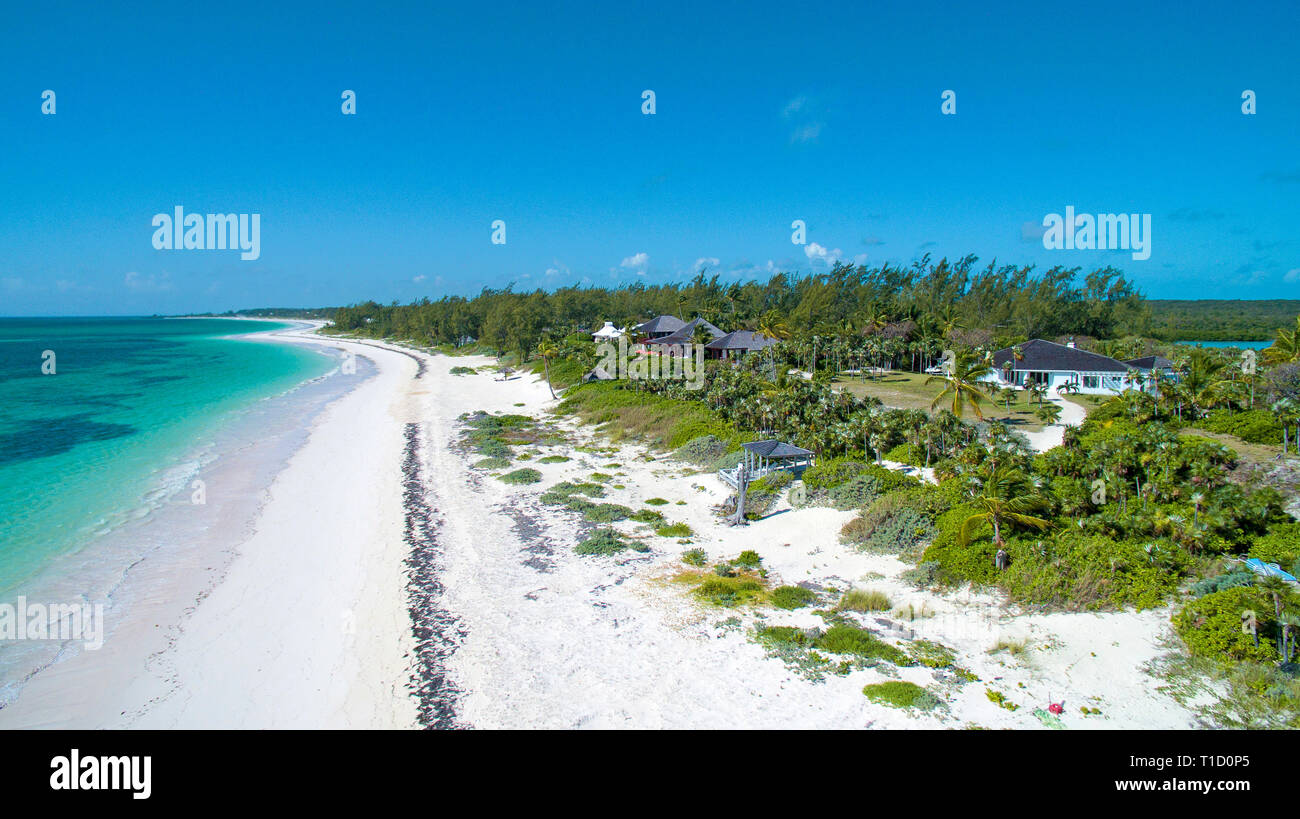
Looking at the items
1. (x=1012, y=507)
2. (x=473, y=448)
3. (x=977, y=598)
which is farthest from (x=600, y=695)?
(x=473, y=448)

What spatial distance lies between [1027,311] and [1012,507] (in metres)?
53.2

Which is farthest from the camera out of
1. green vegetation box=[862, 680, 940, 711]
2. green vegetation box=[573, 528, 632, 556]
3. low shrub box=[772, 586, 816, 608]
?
green vegetation box=[573, 528, 632, 556]

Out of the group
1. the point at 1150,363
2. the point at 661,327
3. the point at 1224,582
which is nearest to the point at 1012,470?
the point at 1224,582

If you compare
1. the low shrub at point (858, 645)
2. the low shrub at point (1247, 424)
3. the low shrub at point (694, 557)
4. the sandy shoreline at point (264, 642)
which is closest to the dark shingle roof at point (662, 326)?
the low shrub at point (1247, 424)

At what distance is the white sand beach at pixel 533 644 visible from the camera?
9.56 meters

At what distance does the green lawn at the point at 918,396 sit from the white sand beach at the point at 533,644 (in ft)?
49.3

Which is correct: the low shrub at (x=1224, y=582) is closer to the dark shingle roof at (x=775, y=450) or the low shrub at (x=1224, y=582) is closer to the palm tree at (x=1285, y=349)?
the dark shingle roof at (x=775, y=450)

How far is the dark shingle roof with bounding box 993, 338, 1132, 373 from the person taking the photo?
113 feet

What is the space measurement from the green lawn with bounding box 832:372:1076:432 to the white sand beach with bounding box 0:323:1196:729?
592 inches

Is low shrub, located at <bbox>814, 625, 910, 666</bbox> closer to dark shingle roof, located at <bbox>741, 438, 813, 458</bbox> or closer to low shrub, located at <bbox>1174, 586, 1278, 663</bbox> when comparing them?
low shrub, located at <bbox>1174, 586, 1278, 663</bbox>

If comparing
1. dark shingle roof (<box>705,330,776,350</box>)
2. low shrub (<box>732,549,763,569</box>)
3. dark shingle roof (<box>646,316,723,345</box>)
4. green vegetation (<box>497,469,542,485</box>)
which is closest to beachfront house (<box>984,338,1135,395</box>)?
dark shingle roof (<box>705,330,776,350</box>)

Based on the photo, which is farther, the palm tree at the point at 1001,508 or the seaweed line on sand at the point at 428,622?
the palm tree at the point at 1001,508
